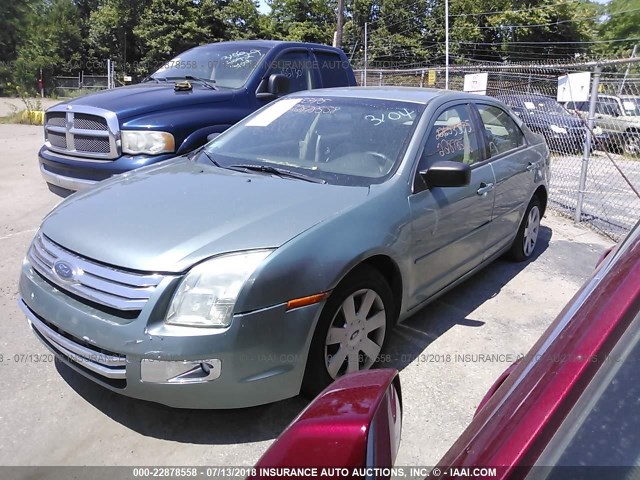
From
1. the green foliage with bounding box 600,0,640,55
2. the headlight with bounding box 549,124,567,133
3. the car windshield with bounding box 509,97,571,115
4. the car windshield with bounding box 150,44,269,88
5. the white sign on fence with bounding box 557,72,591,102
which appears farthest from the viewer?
the green foliage with bounding box 600,0,640,55

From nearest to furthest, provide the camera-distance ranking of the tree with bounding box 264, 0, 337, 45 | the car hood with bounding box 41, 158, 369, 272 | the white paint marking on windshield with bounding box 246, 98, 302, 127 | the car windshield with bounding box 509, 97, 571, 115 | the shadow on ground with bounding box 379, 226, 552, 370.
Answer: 1. the car hood with bounding box 41, 158, 369, 272
2. the shadow on ground with bounding box 379, 226, 552, 370
3. the white paint marking on windshield with bounding box 246, 98, 302, 127
4. the car windshield with bounding box 509, 97, 571, 115
5. the tree with bounding box 264, 0, 337, 45

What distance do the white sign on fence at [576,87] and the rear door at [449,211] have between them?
3327 mm

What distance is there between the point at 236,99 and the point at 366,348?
3.55 meters

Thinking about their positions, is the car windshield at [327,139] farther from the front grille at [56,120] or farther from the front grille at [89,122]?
the front grille at [56,120]

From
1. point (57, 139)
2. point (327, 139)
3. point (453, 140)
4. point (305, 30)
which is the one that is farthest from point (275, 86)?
point (305, 30)

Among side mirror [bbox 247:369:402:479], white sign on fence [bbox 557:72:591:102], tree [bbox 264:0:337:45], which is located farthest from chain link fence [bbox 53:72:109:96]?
side mirror [bbox 247:369:402:479]

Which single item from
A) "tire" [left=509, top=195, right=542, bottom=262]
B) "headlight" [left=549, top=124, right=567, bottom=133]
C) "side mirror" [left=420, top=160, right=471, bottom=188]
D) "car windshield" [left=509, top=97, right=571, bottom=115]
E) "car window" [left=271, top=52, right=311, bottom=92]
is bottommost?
"tire" [left=509, top=195, right=542, bottom=262]

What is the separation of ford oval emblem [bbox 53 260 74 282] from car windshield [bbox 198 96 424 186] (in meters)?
1.29

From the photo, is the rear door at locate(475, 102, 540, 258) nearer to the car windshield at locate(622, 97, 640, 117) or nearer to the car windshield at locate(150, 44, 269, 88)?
the car windshield at locate(150, 44, 269, 88)

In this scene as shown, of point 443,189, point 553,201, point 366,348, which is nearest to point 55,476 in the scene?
point 366,348

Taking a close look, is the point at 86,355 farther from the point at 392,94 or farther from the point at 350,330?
the point at 392,94

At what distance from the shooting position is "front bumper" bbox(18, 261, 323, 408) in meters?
2.29

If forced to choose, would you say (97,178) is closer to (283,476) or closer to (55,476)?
(55,476)

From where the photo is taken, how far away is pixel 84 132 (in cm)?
490
